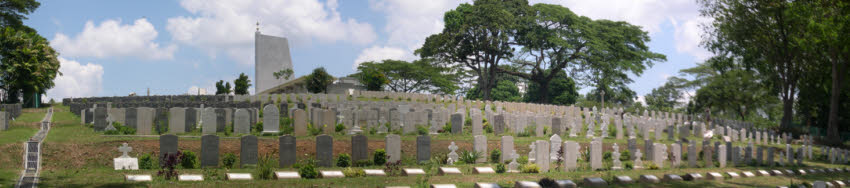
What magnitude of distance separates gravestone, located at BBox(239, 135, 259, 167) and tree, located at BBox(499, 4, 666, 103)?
121 feet

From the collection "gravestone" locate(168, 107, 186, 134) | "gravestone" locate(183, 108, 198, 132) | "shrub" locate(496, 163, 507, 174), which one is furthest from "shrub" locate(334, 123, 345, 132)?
"shrub" locate(496, 163, 507, 174)

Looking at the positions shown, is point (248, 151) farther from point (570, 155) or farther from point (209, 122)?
point (570, 155)

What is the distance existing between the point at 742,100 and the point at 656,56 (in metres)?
7.52

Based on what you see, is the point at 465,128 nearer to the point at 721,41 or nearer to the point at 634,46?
the point at 721,41

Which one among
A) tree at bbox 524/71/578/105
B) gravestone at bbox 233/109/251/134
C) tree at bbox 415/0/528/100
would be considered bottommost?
gravestone at bbox 233/109/251/134

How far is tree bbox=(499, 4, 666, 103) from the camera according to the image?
49.7m

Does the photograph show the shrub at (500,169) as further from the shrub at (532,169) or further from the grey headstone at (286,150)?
the grey headstone at (286,150)

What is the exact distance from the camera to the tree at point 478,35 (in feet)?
160

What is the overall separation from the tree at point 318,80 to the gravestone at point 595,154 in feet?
114

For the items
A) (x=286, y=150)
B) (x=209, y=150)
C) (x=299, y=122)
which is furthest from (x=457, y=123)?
(x=209, y=150)

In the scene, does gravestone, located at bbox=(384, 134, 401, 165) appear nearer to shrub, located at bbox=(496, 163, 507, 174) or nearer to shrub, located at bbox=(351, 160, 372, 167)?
shrub, located at bbox=(351, 160, 372, 167)

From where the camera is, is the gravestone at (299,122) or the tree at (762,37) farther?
the tree at (762,37)

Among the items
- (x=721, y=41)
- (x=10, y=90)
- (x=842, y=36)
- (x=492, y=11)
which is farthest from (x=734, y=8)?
(x=10, y=90)

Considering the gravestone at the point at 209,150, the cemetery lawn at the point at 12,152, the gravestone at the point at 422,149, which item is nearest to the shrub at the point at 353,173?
the gravestone at the point at 422,149
